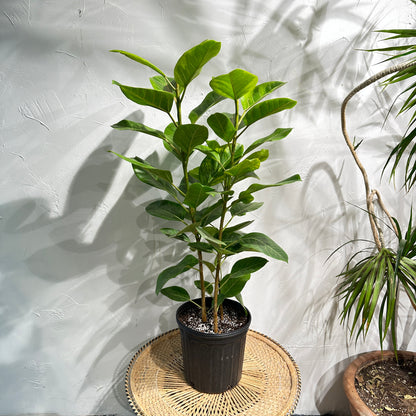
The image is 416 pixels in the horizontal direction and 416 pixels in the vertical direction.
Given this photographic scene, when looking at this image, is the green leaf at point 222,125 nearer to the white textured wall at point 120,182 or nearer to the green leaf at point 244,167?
the green leaf at point 244,167

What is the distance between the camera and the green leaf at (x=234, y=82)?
72cm

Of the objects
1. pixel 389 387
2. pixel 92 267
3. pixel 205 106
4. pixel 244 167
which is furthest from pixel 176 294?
pixel 389 387

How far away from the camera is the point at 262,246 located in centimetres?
88

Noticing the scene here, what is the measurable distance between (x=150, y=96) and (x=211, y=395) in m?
0.88

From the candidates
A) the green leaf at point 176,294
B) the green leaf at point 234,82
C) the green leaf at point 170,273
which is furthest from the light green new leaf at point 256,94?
the green leaf at point 176,294

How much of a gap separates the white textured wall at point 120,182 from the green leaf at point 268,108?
37 centimetres

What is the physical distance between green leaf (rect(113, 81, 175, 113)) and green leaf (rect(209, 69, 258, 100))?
0.12m

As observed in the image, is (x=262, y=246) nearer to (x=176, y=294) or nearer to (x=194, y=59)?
(x=176, y=294)

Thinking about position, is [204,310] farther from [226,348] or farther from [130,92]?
[130,92]

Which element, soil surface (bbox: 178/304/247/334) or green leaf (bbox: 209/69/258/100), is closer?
green leaf (bbox: 209/69/258/100)

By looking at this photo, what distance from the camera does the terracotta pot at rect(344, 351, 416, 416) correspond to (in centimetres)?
111

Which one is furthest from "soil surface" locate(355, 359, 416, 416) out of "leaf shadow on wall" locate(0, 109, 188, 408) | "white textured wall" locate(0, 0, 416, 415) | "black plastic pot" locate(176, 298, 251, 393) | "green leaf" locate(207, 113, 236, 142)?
"green leaf" locate(207, 113, 236, 142)

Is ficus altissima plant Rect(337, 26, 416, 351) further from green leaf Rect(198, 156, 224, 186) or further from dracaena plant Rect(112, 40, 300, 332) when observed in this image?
green leaf Rect(198, 156, 224, 186)

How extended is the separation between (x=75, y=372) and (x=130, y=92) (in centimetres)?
115
